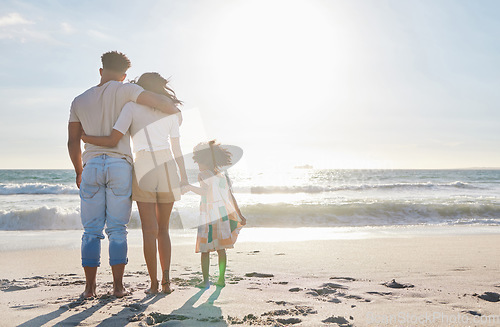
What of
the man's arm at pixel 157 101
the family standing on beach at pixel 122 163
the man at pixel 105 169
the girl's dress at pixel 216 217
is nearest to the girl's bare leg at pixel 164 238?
the family standing on beach at pixel 122 163

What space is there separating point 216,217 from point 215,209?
0.08 metres

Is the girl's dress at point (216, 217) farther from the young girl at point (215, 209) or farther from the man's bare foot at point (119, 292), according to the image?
the man's bare foot at point (119, 292)

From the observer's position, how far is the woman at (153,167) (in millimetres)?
3193

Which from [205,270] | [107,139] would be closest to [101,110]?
[107,139]

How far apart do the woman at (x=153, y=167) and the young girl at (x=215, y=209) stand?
0.39 metres

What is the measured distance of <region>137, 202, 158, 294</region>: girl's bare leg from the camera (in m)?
3.24

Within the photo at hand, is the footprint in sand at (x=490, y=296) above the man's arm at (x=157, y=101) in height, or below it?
below

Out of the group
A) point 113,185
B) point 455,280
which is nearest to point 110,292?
Result: point 113,185

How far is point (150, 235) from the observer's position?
328 centimetres

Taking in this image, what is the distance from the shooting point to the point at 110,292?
10.5 ft

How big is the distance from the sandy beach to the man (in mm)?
322

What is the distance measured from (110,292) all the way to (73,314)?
626 millimetres

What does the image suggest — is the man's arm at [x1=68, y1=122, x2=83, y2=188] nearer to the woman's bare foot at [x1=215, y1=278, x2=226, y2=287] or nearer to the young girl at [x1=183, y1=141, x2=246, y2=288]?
the young girl at [x1=183, y1=141, x2=246, y2=288]

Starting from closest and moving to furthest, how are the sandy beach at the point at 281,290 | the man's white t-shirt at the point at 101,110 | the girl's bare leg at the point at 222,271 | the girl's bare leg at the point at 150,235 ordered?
the sandy beach at the point at 281,290 < the man's white t-shirt at the point at 101,110 < the girl's bare leg at the point at 150,235 < the girl's bare leg at the point at 222,271
